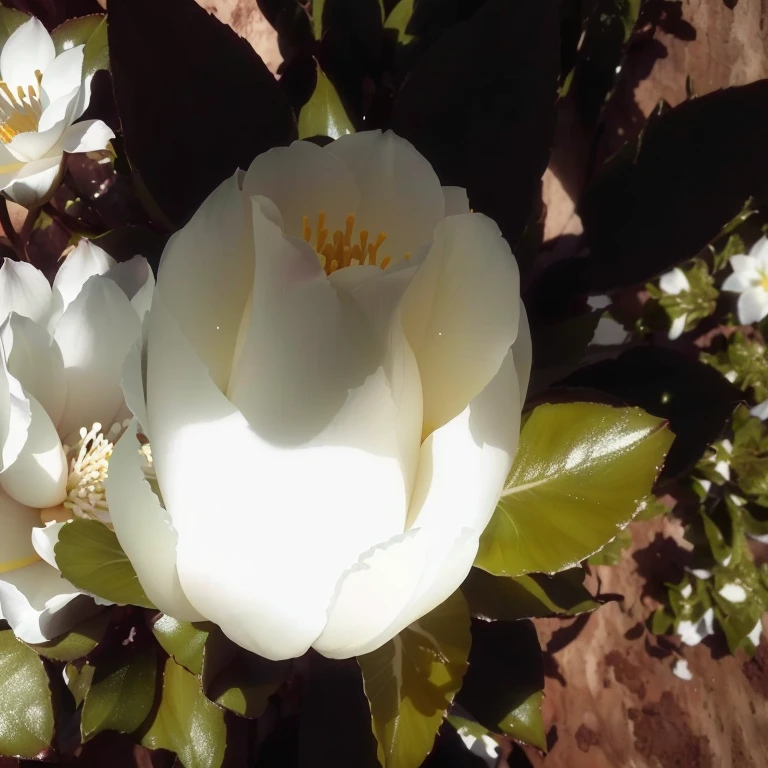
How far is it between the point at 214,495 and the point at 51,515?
17 centimetres

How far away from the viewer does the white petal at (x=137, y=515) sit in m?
0.25

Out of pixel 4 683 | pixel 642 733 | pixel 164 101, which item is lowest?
pixel 642 733

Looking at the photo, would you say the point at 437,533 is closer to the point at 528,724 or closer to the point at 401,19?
the point at 528,724

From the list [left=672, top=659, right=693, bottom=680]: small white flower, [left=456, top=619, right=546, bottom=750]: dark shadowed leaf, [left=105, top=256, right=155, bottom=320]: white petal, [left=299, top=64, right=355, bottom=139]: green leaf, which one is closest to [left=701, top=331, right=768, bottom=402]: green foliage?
[left=672, top=659, right=693, bottom=680]: small white flower

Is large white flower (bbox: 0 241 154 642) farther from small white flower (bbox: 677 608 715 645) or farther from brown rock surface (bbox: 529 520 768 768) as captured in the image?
small white flower (bbox: 677 608 715 645)

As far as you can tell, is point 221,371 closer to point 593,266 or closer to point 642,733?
point 593,266

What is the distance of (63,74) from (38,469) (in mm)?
265

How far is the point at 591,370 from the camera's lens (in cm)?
53

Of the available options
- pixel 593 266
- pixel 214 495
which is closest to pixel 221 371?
pixel 214 495

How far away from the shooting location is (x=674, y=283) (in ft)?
2.46

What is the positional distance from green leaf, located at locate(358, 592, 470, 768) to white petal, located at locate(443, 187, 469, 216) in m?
0.19

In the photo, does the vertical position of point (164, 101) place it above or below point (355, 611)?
above

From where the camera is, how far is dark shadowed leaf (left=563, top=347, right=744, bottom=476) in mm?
490

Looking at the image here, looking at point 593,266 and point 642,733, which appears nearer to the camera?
point 593,266
